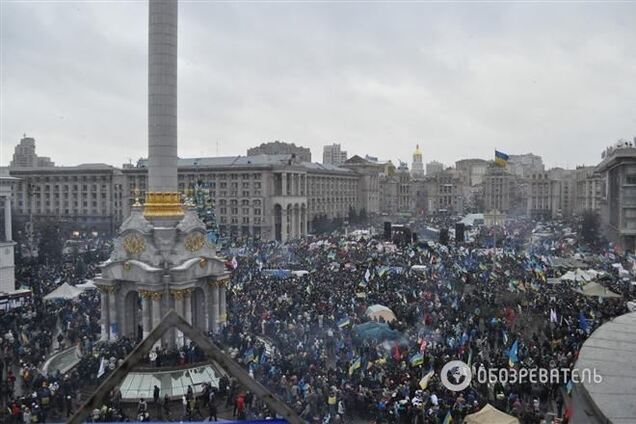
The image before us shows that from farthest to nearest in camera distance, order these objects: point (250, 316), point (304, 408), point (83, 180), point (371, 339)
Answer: point (83, 180)
point (250, 316)
point (371, 339)
point (304, 408)

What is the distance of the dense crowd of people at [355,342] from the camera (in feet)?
58.0

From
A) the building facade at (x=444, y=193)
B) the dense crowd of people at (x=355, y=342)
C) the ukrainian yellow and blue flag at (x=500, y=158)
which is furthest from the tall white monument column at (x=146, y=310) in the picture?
the building facade at (x=444, y=193)

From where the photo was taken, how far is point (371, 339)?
23.1 metres

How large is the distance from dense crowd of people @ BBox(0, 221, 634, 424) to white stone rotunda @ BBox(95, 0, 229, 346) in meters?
1.47

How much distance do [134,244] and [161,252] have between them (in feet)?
4.07

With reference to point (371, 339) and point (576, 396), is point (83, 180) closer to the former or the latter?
point (371, 339)

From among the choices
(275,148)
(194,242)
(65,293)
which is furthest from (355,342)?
(275,148)

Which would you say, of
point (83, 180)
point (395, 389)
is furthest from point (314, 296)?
point (83, 180)

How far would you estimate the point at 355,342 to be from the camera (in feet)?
78.7

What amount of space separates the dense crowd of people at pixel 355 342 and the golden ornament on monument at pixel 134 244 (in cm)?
376

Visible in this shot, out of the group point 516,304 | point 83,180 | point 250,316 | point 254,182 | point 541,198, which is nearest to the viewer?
point 250,316

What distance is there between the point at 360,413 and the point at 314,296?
1360cm

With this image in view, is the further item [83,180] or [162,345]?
[83,180]

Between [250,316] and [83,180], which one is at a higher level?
[83,180]
